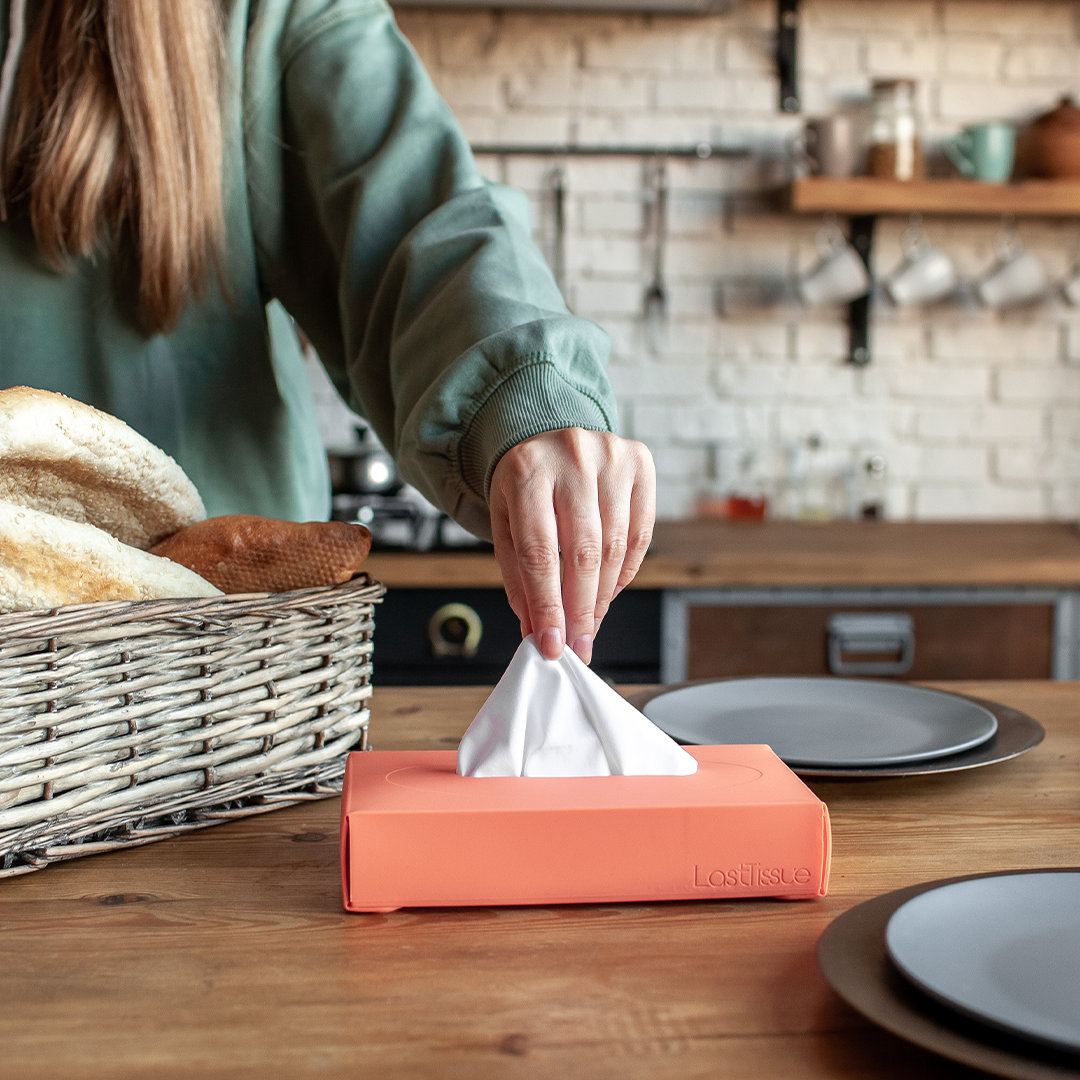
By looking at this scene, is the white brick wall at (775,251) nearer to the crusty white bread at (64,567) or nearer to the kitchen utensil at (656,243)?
the kitchen utensil at (656,243)

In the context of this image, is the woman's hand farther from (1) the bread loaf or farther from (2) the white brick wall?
(2) the white brick wall

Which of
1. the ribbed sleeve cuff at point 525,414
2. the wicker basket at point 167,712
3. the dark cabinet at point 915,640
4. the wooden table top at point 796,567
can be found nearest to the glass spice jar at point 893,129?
the wooden table top at point 796,567

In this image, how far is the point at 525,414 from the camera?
0.61 m

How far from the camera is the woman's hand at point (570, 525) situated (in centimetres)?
56

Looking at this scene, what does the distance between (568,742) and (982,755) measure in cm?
30

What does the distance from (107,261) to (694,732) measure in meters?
0.69

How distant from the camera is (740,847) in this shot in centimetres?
49

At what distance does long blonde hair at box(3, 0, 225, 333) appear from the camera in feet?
3.01

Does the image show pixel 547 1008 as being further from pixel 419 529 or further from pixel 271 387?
pixel 419 529

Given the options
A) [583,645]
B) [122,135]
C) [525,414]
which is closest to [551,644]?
[583,645]

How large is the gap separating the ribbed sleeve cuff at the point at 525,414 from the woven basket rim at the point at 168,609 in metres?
0.11

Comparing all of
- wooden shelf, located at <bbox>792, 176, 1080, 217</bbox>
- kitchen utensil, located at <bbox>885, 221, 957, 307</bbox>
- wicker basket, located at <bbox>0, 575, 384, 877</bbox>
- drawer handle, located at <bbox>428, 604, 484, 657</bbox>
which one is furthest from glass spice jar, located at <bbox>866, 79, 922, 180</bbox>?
wicker basket, located at <bbox>0, 575, 384, 877</bbox>

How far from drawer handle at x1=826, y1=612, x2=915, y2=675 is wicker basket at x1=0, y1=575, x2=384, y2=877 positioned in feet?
4.43

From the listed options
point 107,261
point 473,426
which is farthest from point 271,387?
point 473,426
